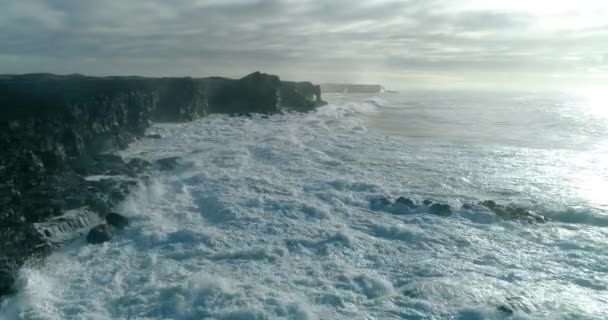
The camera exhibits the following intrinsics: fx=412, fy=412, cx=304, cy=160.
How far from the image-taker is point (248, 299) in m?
9.66

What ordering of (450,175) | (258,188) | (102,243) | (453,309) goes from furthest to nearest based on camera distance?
1. (450,175)
2. (258,188)
3. (102,243)
4. (453,309)

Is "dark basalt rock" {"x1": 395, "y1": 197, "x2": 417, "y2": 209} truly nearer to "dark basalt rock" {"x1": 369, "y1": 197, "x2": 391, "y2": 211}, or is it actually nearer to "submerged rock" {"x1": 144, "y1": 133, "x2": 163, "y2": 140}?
"dark basalt rock" {"x1": 369, "y1": 197, "x2": 391, "y2": 211}

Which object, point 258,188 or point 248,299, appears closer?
point 248,299

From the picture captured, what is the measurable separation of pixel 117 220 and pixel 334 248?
7253 millimetres

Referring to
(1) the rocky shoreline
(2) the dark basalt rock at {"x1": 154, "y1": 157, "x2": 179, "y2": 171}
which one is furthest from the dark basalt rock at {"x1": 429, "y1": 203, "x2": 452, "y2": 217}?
(2) the dark basalt rock at {"x1": 154, "y1": 157, "x2": 179, "y2": 171}

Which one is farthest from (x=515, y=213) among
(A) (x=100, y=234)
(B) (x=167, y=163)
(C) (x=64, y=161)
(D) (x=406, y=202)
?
(C) (x=64, y=161)

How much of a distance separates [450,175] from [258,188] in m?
9.83

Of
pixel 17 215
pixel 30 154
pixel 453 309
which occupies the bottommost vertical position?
pixel 453 309

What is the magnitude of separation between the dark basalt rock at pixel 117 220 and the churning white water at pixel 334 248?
1.00 feet

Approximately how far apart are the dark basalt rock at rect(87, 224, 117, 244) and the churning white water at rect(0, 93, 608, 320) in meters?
0.25

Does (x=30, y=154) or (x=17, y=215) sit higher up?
(x=30, y=154)

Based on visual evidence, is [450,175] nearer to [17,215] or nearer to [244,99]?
[17,215]

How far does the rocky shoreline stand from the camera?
12242 millimetres

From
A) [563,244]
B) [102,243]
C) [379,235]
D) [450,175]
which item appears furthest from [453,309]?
[450,175]
